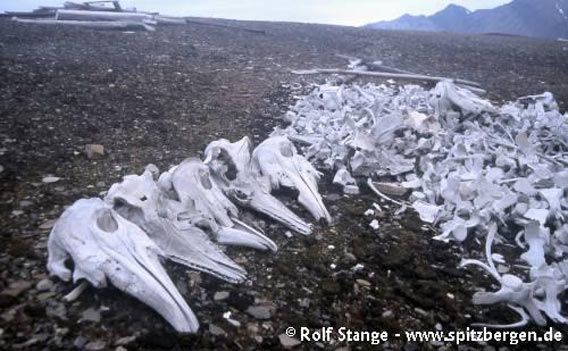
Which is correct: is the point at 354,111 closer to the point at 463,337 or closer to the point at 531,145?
the point at 531,145

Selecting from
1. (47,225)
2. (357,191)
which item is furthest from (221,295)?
(357,191)

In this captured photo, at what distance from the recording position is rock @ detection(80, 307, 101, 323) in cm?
232

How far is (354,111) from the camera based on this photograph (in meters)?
6.00

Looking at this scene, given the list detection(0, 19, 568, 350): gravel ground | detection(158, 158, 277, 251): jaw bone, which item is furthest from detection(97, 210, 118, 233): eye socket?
detection(158, 158, 277, 251): jaw bone

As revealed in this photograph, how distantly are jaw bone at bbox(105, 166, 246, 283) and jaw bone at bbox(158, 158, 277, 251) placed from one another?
0.16m

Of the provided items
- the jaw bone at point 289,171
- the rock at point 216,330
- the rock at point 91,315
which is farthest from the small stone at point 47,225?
the jaw bone at point 289,171

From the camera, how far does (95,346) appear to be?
7.12 feet

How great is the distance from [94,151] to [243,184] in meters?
1.89

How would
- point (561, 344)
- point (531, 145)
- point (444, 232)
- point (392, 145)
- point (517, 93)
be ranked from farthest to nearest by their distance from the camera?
point (517, 93)
point (392, 145)
point (531, 145)
point (444, 232)
point (561, 344)

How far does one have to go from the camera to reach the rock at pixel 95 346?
2154mm

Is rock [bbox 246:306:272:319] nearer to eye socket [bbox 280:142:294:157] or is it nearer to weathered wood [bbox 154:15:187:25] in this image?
eye socket [bbox 280:142:294:157]

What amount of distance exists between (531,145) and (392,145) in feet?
5.14

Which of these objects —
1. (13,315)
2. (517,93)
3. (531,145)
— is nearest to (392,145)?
(531,145)
